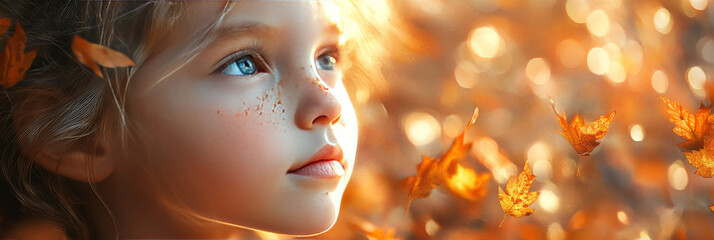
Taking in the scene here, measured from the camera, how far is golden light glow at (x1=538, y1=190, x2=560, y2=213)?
4.24 ft

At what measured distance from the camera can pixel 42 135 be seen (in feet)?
2.66

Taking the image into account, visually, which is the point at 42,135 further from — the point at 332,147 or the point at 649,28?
the point at 649,28

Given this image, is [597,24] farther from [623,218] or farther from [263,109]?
[263,109]

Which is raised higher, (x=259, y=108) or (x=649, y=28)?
(x=649, y=28)

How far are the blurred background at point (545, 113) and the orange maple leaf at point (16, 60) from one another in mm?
615

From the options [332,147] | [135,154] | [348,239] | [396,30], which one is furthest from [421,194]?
[135,154]

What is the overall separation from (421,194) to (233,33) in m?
0.64

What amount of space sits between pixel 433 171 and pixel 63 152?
0.69 meters

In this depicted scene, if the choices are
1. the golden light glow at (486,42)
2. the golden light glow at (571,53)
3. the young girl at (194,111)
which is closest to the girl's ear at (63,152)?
the young girl at (194,111)

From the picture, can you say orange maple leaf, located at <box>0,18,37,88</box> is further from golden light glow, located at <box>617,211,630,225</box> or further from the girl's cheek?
golden light glow, located at <box>617,211,630,225</box>

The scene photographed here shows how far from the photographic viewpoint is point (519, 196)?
1.20 metres

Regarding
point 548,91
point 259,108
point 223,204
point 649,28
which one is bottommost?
point 223,204

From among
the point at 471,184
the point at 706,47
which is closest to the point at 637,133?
the point at 706,47

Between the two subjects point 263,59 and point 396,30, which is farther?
point 396,30
